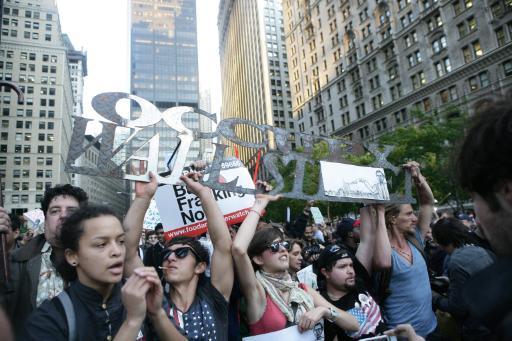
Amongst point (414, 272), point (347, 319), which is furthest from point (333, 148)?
point (347, 319)

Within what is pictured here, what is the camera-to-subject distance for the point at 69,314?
1.91 metres

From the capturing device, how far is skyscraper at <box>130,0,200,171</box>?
137750 millimetres

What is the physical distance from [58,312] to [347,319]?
7.12ft

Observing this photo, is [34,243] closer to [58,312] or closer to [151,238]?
[58,312]

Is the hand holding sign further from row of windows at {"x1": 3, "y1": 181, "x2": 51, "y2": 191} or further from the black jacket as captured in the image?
row of windows at {"x1": 3, "y1": 181, "x2": 51, "y2": 191}

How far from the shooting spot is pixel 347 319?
2.88 metres

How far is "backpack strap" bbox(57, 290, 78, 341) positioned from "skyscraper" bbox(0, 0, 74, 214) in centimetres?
8376

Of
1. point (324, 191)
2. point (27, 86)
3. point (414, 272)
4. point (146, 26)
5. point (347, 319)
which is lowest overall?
point (347, 319)

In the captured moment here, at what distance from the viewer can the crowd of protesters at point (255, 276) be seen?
110 centimetres

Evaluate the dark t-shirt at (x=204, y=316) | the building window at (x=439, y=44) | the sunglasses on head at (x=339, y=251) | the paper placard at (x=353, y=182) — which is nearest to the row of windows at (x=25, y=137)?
the building window at (x=439, y=44)

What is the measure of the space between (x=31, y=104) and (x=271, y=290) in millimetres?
89883

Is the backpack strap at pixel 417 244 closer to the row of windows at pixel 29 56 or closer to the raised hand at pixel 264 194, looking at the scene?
the raised hand at pixel 264 194

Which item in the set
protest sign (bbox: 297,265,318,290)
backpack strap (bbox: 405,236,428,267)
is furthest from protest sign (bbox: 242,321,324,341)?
backpack strap (bbox: 405,236,428,267)

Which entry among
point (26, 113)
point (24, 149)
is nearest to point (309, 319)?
point (24, 149)
